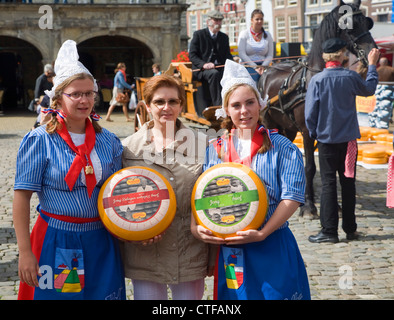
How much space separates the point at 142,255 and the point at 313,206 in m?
4.44

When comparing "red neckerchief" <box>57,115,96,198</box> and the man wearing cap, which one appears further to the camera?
the man wearing cap

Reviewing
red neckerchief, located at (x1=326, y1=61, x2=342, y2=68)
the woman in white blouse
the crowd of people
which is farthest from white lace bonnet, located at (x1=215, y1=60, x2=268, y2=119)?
the woman in white blouse

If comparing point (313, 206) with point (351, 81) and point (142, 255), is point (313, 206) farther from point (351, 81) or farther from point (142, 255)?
point (142, 255)

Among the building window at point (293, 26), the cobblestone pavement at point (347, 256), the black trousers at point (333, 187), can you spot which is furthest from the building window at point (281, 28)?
the black trousers at point (333, 187)

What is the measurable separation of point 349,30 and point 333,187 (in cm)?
203

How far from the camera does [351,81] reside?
5.75m

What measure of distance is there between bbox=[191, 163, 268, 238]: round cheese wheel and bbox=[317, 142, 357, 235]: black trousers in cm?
340

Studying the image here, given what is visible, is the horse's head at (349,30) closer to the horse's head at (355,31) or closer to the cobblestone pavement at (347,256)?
the horse's head at (355,31)

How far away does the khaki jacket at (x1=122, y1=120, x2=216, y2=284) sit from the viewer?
2859mm

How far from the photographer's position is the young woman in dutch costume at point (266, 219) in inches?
105

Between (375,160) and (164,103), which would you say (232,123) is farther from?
(375,160)

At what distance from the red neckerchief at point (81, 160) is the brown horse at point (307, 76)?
456 centimetres

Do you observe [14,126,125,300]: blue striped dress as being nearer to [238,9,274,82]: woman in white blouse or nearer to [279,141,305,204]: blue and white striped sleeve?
[279,141,305,204]: blue and white striped sleeve

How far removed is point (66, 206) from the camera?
2.73m
